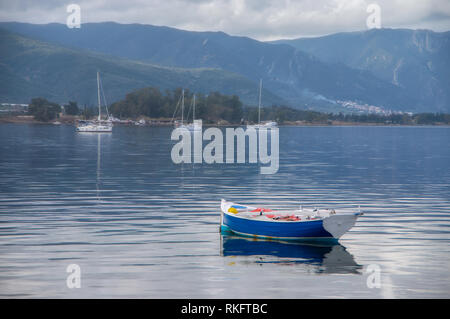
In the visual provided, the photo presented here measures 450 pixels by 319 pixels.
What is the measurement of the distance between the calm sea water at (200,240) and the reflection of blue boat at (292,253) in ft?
0.23

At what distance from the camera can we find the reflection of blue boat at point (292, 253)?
39.2 metres

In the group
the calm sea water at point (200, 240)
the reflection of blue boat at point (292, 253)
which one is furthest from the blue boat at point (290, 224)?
the calm sea water at point (200, 240)

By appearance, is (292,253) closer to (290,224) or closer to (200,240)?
(290,224)

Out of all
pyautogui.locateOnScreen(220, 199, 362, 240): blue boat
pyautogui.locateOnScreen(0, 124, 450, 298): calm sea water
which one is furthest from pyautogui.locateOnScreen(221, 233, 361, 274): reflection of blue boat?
pyautogui.locateOnScreen(220, 199, 362, 240): blue boat

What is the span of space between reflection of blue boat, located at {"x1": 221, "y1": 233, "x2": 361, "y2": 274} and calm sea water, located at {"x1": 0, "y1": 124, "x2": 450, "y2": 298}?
69mm

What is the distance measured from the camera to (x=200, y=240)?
4616 centimetres

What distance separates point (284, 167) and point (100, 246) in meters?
70.1

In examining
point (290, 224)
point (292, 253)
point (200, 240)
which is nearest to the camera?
point (292, 253)

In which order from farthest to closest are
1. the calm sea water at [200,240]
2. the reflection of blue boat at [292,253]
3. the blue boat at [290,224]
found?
the blue boat at [290,224], the reflection of blue boat at [292,253], the calm sea water at [200,240]

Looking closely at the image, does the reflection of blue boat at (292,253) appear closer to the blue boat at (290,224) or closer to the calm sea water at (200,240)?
the calm sea water at (200,240)

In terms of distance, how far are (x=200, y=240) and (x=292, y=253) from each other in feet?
23.7

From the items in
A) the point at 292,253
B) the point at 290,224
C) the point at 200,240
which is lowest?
the point at 292,253

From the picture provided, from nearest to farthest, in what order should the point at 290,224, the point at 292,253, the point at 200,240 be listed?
the point at 292,253 < the point at 290,224 < the point at 200,240

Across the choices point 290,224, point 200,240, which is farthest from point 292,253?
point 200,240
